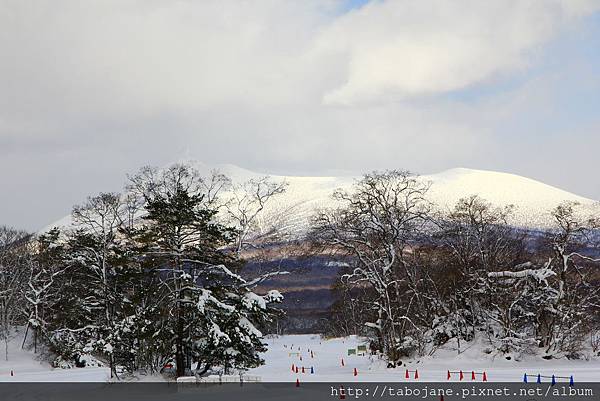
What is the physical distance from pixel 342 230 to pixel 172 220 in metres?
16.9

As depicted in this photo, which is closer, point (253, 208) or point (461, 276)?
point (253, 208)

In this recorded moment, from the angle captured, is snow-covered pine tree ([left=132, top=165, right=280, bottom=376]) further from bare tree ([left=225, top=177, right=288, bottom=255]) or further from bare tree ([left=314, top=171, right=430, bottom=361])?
bare tree ([left=314, top=171, right=430, bottom=361])

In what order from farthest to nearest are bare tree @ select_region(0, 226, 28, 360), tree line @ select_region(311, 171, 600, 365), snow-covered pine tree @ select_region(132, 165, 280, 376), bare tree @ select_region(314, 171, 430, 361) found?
bare tree @ select_region(0, 226, 28, 360)
tree line @ select_region(311, 171, 600, 365)
bare tree @ select_region(314, 171, 430, 361)
snow-covered pine tree @ select_region(132, 165, 280, 376)

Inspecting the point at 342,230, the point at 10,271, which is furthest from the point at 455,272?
the point at 10,271

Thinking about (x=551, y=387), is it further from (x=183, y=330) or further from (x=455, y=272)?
(x=455, y=272)

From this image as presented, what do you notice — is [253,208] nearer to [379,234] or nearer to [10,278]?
[379,234]

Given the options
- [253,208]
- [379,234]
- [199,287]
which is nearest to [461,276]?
[379,234]

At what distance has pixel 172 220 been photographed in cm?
3509

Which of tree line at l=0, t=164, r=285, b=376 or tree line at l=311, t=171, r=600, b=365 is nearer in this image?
tree line at l=0, t=164, r=285, b=376

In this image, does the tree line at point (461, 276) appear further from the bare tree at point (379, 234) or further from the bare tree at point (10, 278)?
the bare tree at point (10, 278)

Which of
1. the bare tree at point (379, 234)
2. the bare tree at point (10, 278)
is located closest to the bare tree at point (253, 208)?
the bare tree at point (379, 234)

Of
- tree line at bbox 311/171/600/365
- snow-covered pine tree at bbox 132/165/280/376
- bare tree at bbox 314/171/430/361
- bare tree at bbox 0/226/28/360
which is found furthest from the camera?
bare tree at bbox 0/226/28/360

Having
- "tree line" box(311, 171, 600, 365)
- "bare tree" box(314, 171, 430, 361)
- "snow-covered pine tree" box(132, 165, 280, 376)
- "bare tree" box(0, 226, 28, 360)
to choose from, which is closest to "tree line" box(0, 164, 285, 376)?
"snow-covered pine tree" box(132, 165, 280, 376)

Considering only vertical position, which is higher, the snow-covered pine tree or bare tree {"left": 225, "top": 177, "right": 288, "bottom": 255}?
bare tree {"left": 225, "top": 177, "right": 288, "bottom": 255}
